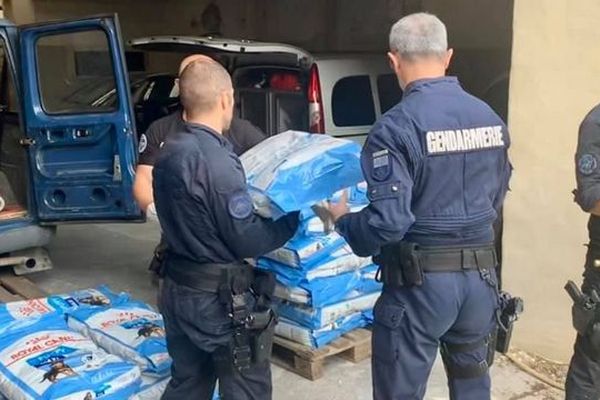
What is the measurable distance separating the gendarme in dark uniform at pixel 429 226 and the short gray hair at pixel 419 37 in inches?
0.4

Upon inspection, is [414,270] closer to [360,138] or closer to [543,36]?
[543,36]

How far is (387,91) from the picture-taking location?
6.55m

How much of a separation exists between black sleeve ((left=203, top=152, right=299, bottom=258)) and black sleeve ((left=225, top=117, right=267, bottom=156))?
4.72 feet

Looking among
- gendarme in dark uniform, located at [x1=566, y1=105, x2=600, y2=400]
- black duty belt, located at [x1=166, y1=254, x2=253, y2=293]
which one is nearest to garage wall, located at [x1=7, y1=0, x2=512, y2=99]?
gendarme in dark uniform, located at [x1=566, y1=105, x2=600, y2=400]

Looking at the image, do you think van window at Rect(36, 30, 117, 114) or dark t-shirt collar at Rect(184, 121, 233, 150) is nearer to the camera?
dark t-shirt collar at Rect(184, 121, 233, 150)

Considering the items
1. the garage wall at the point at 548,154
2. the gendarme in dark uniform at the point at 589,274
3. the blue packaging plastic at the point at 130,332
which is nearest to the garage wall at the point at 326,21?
the garage wall at the point at 548,154

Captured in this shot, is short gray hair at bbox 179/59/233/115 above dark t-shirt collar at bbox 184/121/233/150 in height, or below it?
above

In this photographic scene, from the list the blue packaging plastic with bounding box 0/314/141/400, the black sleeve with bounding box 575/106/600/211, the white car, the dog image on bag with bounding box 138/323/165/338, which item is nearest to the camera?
the black sleeve with bounding box 575/106/600/211

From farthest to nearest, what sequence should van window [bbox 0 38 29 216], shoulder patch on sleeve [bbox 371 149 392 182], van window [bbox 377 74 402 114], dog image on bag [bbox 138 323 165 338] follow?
van window [bbox 377 74 402 114], van window [bbox 0 38 29 216], dog image on bag [bbox 138 323 165 338], shoulder patch on sleeve [bbox 371 149 392 182]

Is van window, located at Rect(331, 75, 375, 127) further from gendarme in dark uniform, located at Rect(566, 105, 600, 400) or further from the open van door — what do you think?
gendarme in dark uniform, located at Rect(566, 105, 600, 400)

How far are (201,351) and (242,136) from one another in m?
1.63

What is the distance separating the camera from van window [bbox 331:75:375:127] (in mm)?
5988

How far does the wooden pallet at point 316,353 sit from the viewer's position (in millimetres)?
3955

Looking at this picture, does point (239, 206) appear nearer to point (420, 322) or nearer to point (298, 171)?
point (298, 171)
